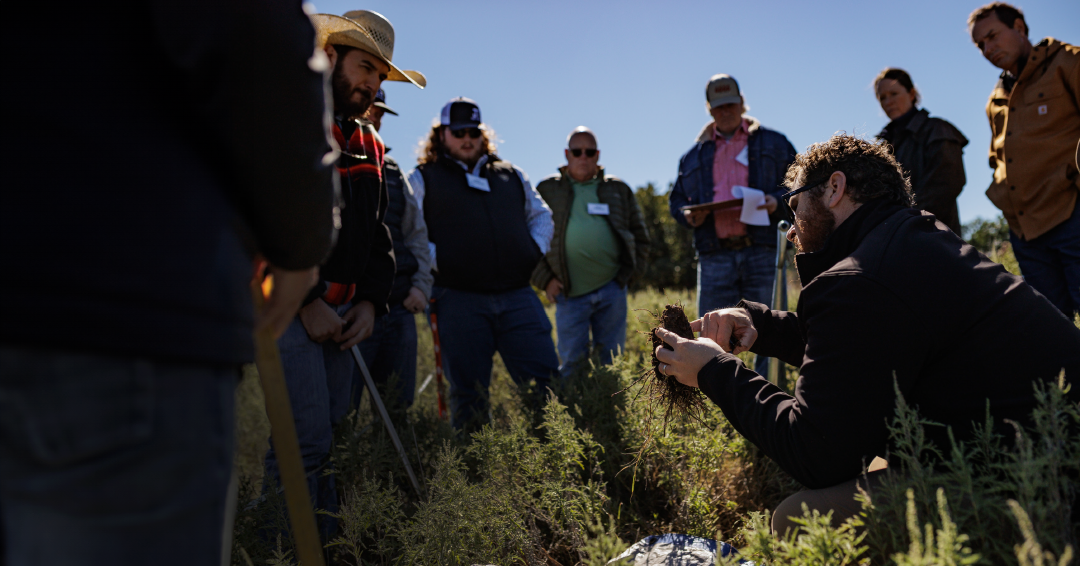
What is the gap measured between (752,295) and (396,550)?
3374mm

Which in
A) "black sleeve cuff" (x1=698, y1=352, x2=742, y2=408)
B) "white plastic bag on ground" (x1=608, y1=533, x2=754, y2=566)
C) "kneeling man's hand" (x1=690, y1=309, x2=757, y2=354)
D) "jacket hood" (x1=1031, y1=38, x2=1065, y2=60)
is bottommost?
"white plastic bag on ground" (x1=608, y1=533, x2=754, y2=566)

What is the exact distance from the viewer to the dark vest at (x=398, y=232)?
12.9ft

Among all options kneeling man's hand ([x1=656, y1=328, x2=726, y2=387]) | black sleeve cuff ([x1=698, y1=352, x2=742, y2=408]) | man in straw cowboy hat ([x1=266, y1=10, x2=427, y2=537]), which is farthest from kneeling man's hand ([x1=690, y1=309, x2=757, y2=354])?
man in straw cowboy hat ([x1=266, y1=10, x2=427, y2=537])

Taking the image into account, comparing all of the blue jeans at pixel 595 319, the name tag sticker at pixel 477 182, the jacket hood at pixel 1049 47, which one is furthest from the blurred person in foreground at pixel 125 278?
the jacket hood at pixel 1049 47

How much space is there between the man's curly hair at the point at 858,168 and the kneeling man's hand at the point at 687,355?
73 centimetres

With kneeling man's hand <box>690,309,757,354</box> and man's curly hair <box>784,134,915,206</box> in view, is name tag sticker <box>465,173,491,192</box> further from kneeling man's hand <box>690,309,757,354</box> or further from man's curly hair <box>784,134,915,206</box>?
man's curly hair <box>784,134,915,206</box>

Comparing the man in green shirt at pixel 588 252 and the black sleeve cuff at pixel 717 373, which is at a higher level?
the man in green shirt at pixel 588 252

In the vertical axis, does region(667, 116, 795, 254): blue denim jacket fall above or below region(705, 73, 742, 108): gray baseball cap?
below

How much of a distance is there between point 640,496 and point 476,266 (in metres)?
2.00

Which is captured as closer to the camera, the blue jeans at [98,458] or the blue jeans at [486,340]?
the blue jeans at [98,458]

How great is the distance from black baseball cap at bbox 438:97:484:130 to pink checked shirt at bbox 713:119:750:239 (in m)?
2.02

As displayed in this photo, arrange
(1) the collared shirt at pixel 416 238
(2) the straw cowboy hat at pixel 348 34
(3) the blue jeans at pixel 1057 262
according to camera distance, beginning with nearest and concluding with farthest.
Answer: (2) the straw cowboy hat at pixel 348 34
(3) the blue jeans at pixel 1057 262
(1) the collared shirt at pixel 416 238

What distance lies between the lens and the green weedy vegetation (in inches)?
61.9

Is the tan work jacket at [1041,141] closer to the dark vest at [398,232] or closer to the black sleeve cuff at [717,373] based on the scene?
the black sleeve cuff at [717,373]
